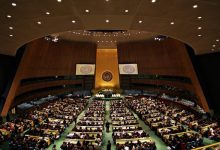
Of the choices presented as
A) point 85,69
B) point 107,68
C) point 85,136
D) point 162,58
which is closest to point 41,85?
point 85,69

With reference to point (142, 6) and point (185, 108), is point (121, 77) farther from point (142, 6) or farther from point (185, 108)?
point (142, 6)

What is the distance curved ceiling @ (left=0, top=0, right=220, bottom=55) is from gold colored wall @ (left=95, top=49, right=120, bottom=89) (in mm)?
32996

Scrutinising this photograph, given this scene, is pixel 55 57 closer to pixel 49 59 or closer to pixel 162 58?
pixel 49 59

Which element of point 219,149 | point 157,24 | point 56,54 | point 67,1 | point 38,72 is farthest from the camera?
point 56,54

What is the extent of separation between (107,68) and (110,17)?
37.4 metres

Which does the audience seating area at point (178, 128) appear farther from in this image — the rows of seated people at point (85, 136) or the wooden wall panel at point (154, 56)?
the wooden wall panel at point (154, 56)

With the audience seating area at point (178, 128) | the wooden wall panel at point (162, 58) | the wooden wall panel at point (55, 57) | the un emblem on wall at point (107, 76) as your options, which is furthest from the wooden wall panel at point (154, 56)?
the un emblem on wall at point (107, 76)

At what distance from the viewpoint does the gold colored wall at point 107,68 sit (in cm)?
4844

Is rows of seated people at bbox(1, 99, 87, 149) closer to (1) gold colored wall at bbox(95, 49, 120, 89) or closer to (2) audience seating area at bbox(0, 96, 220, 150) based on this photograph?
(2) audience seating area at bbox(0, 96, 220, 150)

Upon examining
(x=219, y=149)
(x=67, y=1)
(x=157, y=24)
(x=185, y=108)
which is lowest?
(x=219, y=149)

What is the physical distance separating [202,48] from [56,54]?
21387mm

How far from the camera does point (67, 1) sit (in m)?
9.21

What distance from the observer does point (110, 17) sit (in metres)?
11.5

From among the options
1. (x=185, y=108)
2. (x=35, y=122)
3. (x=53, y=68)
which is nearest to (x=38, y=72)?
(x=53, y=68)
